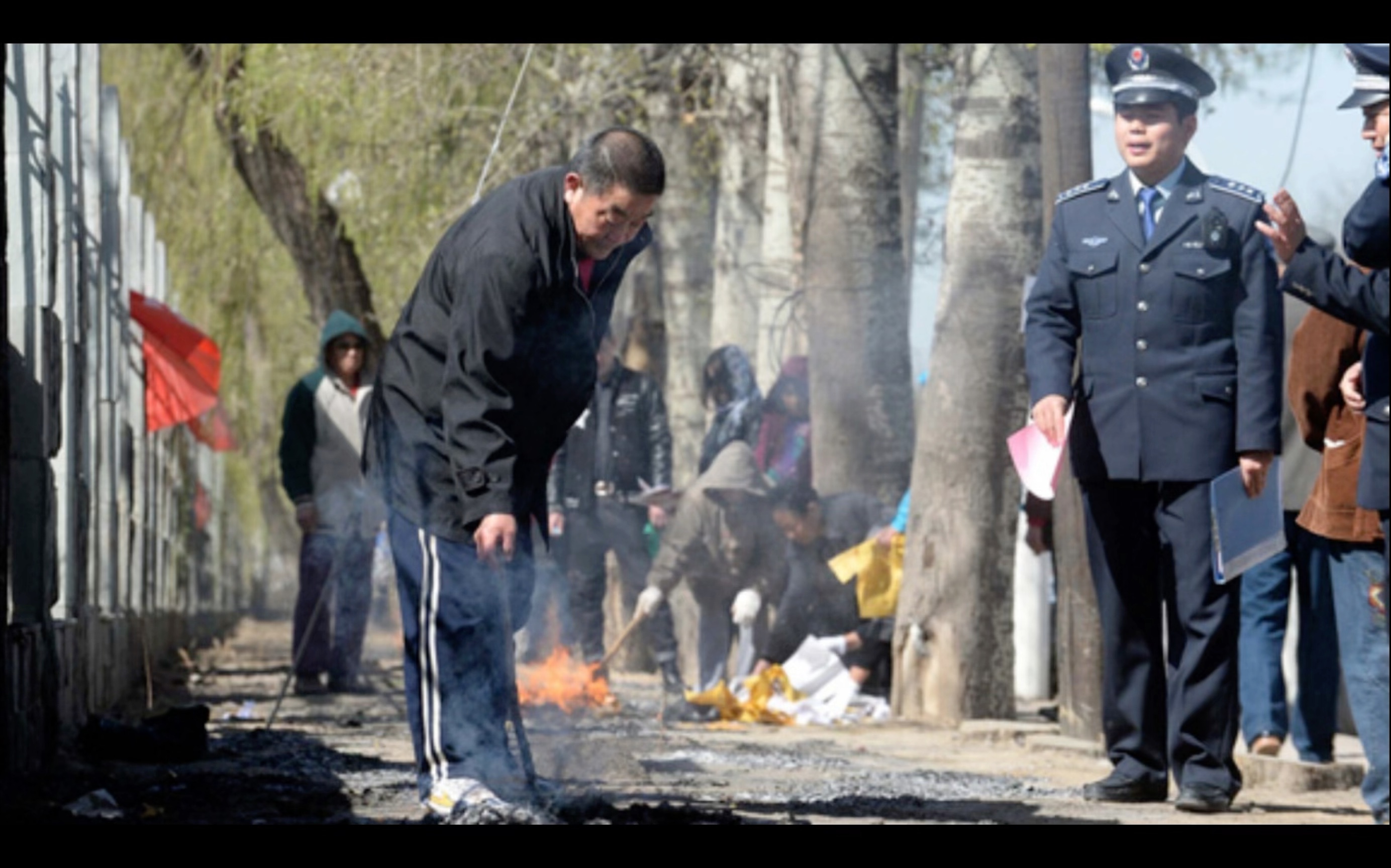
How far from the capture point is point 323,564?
14.9 meters

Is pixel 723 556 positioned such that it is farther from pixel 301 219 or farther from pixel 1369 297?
pixel 301 219

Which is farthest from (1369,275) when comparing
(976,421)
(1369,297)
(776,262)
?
(776,262)

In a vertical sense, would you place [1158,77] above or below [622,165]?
above

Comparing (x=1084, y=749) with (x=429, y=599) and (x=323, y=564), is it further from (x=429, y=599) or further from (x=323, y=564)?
(x=323, y=564)

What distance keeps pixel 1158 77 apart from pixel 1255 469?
1.29 metres

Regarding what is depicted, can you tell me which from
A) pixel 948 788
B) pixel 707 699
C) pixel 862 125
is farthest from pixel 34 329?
pixel 862 125

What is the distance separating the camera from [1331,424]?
7.41m

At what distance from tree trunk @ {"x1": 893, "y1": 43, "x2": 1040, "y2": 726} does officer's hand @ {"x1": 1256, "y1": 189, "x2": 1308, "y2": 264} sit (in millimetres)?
5725

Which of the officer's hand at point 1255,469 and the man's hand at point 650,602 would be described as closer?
the officer's hand at point 1255,469

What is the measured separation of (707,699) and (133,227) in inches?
342

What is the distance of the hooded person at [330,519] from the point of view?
48.2 feet

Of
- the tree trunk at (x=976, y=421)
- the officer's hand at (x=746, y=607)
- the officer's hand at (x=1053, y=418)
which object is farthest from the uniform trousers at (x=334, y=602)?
the officer's hand at (x=1053, y=418)

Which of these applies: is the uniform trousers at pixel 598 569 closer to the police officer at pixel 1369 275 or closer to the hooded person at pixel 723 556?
the hooded person at pixel 723 556

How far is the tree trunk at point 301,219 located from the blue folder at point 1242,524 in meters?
15.9
